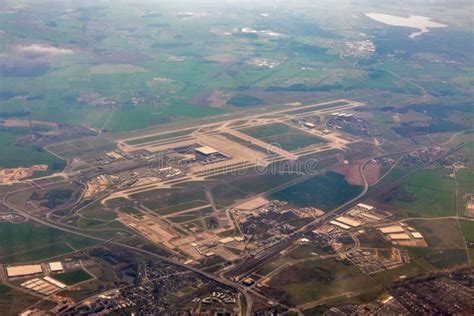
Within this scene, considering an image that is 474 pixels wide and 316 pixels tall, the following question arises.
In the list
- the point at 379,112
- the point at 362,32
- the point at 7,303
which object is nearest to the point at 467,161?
the point at 379,112

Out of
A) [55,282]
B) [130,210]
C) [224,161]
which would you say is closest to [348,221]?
[224,161]

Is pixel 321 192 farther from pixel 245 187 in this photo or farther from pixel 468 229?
pixel 468 229

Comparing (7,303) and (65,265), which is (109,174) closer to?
(65,265)

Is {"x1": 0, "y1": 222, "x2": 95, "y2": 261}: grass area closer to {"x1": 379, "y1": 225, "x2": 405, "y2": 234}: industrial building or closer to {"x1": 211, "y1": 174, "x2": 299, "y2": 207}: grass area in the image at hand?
{"x1": 211, "y1": 174, "x2": 299, "y2": 207}: grass area

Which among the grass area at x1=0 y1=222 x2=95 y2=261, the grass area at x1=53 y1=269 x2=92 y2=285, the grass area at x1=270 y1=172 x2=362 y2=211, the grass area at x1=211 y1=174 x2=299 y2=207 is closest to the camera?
the grass area at x1=53 y1=269 x2=92 y2=285

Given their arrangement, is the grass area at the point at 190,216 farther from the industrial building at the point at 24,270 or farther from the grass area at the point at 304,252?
the industrial building at the point at 24,270

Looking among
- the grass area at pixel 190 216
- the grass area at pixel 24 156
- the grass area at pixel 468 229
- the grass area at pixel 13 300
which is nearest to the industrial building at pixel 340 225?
the grass area at pixel 468 229

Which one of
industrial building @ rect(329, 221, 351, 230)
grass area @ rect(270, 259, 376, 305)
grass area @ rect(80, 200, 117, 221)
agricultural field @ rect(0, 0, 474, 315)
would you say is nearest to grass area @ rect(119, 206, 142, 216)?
agricultural field @ rect(0, 0, 474, 315)
